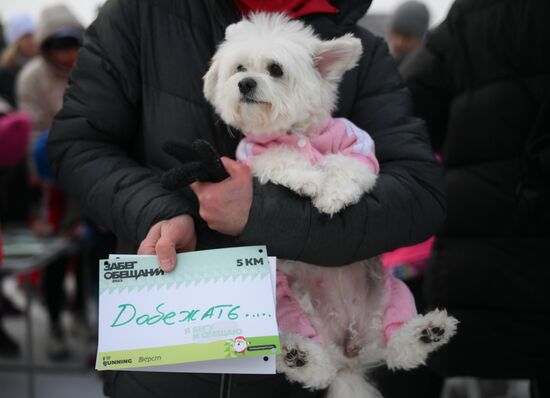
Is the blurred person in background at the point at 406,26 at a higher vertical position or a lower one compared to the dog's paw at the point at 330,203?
higher

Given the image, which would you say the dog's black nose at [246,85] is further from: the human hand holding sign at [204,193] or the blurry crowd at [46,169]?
the blurry crowd at [46,169]

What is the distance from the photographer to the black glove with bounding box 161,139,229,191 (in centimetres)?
102

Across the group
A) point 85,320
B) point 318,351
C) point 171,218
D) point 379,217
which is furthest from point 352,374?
point 85,320

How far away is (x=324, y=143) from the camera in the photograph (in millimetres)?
1437

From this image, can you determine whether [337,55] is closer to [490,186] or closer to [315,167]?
[315,167]

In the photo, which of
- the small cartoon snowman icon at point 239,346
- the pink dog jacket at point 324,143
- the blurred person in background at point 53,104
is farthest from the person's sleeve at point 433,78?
the blurred person in background at point 53,104

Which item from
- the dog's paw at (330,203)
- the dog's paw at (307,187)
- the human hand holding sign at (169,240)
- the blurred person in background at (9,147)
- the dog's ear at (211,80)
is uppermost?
the blurred person in background at (9,147)

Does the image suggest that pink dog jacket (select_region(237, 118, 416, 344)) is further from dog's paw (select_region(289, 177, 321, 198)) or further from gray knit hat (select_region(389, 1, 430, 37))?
gray knit hat (select_region(389, 1, 430, 37))

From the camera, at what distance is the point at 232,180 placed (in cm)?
108

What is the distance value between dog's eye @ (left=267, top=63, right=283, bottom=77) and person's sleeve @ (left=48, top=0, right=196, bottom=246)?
36 cm

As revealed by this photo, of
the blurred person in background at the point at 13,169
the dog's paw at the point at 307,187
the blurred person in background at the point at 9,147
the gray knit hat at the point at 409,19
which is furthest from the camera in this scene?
the blurred person in background at the point at 13,169

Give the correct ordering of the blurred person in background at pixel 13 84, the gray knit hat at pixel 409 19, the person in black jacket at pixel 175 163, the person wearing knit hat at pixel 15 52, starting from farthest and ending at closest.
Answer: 1. the person wearing knit hat at pixel 15 52
2. the blurred person in background at pixel 13 84
3. the gray knit hat at pixel 409 19
4. the person in black jacket at pixel 175 163

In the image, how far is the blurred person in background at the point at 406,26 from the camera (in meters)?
3.84

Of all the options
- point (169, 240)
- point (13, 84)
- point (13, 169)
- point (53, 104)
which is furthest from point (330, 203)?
point (13, 84)
